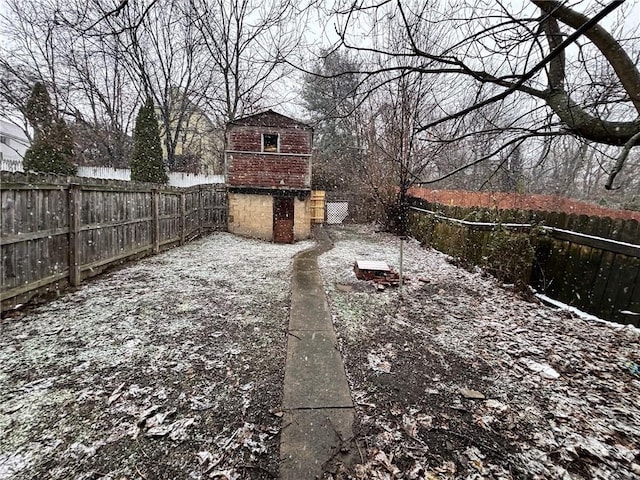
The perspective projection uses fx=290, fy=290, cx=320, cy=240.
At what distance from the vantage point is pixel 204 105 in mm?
18094

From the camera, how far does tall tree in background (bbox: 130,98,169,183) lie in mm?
14711

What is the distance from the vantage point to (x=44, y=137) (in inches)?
536

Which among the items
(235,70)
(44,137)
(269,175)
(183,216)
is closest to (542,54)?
(183,216)

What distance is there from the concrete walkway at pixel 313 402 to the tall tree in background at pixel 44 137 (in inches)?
643

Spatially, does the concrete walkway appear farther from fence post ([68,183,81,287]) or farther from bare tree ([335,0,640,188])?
fence post ([68,183,81,287])

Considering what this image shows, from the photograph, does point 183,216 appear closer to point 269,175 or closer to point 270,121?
point 269,175

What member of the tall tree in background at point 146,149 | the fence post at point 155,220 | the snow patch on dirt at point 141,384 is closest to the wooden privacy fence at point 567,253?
the snow patch on dirt at point 141,384

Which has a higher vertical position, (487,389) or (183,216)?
(183,216)

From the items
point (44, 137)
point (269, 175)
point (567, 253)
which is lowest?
point (567, 253)

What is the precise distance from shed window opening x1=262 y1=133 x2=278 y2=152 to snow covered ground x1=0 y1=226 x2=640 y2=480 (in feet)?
26.8

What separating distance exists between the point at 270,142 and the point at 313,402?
35.7 ft

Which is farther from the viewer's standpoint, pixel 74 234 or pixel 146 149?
pixel 146 149

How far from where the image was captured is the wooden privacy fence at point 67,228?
3422mm

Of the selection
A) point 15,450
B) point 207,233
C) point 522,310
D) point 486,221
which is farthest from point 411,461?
point 207,233
